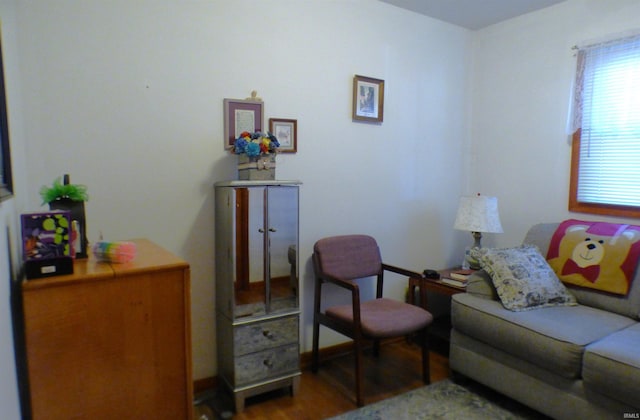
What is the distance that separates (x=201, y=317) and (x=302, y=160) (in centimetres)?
116

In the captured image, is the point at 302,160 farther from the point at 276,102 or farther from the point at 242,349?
the point at 242,349

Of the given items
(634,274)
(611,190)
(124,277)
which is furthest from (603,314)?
(124,277)

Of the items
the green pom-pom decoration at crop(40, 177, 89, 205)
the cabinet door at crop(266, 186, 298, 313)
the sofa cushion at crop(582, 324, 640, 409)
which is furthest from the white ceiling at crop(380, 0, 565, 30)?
the green pom-pom decoration at crop(40, 177, 89, 205)

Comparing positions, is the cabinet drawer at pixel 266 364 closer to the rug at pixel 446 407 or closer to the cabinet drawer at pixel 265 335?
the cabinet drawer at pixel 265 335

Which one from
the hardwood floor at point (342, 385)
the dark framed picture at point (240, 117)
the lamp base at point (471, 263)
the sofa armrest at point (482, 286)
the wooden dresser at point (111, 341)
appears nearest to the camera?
the wooden dresser at point (111, 341)

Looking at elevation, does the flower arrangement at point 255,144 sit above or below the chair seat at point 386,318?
above

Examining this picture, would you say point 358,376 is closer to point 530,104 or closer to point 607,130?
point 607,130

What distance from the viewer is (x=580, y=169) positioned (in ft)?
9.04

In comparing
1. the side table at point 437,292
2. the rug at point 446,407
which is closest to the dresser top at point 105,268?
the rug at point 446,407

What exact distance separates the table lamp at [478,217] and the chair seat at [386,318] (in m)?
0.72

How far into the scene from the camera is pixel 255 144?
2.11 meters

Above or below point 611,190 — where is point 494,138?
above

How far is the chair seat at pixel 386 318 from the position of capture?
218cm

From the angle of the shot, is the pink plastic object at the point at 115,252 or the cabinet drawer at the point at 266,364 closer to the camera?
the pink plastic object at the point at 115,252
